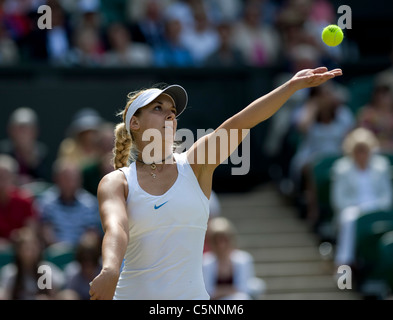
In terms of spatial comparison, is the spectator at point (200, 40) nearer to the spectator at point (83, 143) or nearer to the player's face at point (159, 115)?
the spectator at point (83, 143)

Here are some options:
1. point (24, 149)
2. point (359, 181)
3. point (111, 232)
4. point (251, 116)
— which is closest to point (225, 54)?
point (359, 181)

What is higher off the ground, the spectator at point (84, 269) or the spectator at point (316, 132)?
the spectator at point (316, 132)

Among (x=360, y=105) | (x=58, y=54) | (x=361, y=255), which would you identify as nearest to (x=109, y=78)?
(x=58, y=54)

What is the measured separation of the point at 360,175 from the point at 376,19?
4521 mm

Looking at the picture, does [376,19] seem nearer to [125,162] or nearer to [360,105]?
[360,105]

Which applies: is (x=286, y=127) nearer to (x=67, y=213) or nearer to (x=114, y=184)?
(x=67, y=213)

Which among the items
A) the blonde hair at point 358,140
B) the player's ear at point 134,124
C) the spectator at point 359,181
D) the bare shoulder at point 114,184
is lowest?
the bare shoulder at point 114,184

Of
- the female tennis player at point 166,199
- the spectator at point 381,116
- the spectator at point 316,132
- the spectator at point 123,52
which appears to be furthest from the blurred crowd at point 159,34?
the female tennis player at point 166,199

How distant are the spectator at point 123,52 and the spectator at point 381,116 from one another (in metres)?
2.70

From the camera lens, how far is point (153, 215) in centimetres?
356

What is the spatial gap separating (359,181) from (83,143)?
2.94 metres

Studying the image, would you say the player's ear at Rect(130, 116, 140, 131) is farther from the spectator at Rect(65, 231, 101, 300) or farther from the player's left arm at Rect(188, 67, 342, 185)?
the spectator at Rect(65, 231, 101, 300)

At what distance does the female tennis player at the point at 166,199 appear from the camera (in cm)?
356

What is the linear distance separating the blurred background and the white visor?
3.30 metres
